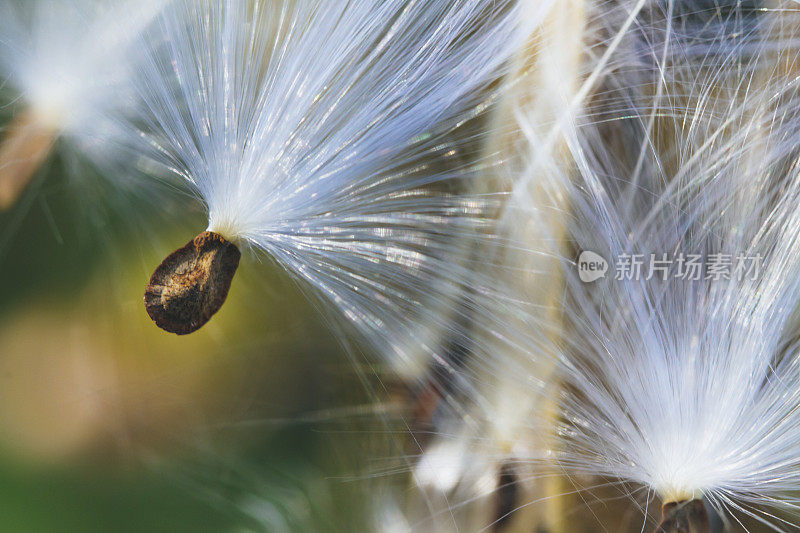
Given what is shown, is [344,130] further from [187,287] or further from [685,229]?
[685,229]

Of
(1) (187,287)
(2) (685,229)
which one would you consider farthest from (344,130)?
(2) (685,229)

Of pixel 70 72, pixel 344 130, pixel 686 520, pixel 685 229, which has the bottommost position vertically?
pixel 686 520

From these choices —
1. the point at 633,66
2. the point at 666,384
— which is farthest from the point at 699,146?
the point at 666,384

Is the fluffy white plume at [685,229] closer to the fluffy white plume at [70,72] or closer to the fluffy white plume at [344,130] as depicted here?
the fluffy white plume at [344,130]

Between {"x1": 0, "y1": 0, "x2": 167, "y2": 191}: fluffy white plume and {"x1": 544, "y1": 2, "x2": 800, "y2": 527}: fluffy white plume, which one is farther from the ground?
{"x1": 0, "y1": 0, "x2": 167, "y2": 191}: fluffy white plume

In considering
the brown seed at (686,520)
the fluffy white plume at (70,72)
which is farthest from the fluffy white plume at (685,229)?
the fluffy white plume at (70,72)

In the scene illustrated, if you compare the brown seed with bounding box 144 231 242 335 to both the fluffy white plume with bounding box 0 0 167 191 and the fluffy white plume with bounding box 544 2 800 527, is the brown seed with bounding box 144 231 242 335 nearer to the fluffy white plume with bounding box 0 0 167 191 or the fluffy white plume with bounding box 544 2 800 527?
the fluffy white plume with bounding box 0 0 167 191

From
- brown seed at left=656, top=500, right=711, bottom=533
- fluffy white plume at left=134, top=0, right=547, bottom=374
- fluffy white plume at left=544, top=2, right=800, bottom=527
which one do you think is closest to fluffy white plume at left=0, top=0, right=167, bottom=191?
fluffy white plume at left=134, top=0, right=547, bottom=374

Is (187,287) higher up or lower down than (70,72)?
lower down
